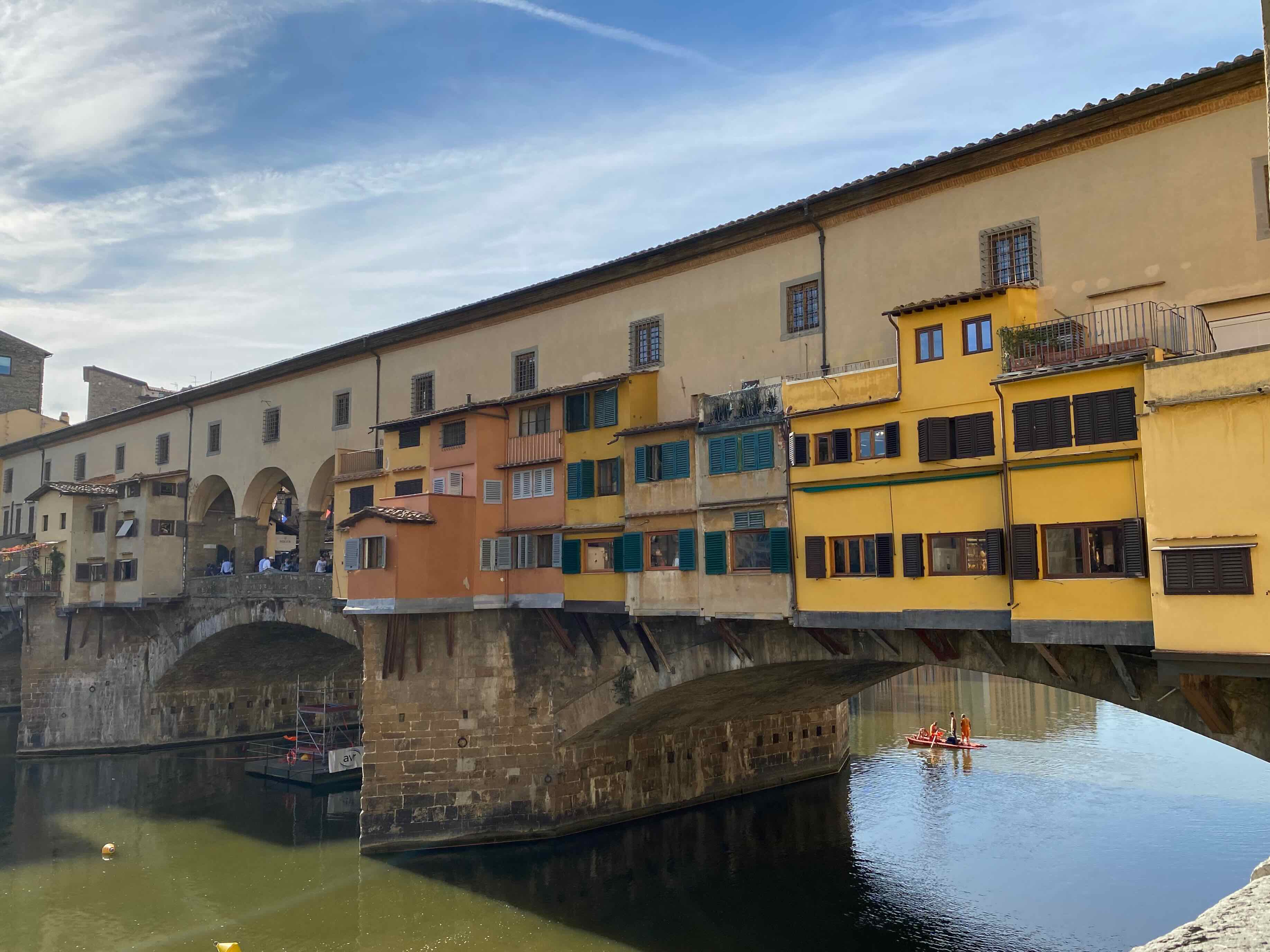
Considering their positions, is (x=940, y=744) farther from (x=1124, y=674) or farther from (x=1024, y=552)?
(x=1024, y=552)

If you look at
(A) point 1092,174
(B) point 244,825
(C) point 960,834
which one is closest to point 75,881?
(B) point 244,825

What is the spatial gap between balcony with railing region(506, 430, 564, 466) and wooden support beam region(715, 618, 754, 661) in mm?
6608

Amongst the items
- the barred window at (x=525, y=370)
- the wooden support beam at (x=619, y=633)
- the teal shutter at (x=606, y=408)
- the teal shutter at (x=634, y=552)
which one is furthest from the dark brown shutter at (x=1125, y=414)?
the barred window at (x=525, y=370)

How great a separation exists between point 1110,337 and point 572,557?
14096 millimetres

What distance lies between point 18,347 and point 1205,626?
73.5 m

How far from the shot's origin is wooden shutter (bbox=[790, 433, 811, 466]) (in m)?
20.7

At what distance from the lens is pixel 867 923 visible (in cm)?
2275

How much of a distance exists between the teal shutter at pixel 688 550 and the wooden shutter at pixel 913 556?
5526 millimetres

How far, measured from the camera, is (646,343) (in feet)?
88.1

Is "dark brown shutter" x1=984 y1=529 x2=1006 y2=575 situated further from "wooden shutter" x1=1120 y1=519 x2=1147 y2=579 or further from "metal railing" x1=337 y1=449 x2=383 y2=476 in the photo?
"metal railing" x1=337 y1=449 x2=383 y2=476

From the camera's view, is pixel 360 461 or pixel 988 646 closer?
pixel 988 646

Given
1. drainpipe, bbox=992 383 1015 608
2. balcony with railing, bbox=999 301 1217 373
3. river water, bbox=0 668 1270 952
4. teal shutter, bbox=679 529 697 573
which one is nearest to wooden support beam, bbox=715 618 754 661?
teal shutter, bbox=679 529 697 573

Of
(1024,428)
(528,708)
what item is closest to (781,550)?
(1024,428)

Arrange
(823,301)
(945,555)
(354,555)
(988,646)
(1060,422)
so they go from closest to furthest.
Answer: (1060,422) < (945,555) < (988,646) < (823,301) < (354,555)
